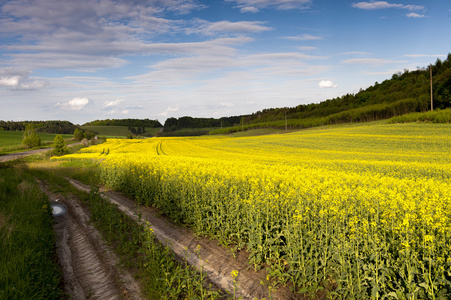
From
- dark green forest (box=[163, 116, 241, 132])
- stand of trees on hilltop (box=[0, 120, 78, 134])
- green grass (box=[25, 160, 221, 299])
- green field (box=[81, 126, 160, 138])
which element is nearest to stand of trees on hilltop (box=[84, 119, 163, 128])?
green field (box=[81, 126, 160, 138])

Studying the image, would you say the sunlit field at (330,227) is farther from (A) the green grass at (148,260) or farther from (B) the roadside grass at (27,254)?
(B) the roadside grass at (27,254)

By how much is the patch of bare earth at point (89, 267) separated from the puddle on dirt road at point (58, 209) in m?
1.66

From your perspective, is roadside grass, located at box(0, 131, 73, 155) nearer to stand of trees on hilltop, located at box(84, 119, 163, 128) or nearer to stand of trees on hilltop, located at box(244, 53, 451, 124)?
stand of trees on hilltop, located at box(84, 119, 163, 128)

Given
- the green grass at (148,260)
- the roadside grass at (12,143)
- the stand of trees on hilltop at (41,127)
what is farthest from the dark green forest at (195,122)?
the green grass at (148,260)

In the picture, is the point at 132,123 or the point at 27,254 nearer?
the point at 27,254

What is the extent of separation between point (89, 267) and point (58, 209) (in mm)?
7010

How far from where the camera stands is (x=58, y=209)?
12.4 meters

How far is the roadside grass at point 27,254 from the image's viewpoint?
210 inches

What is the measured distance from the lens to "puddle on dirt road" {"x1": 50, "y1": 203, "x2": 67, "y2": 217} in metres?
11.7

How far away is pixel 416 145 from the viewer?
109 feet

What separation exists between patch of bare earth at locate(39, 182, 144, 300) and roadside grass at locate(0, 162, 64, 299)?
257mm

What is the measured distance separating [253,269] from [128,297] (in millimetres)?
2672

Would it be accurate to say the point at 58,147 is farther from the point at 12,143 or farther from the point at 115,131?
the point at 115,131

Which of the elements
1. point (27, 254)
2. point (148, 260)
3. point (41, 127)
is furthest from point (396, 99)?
point (41, 127)
